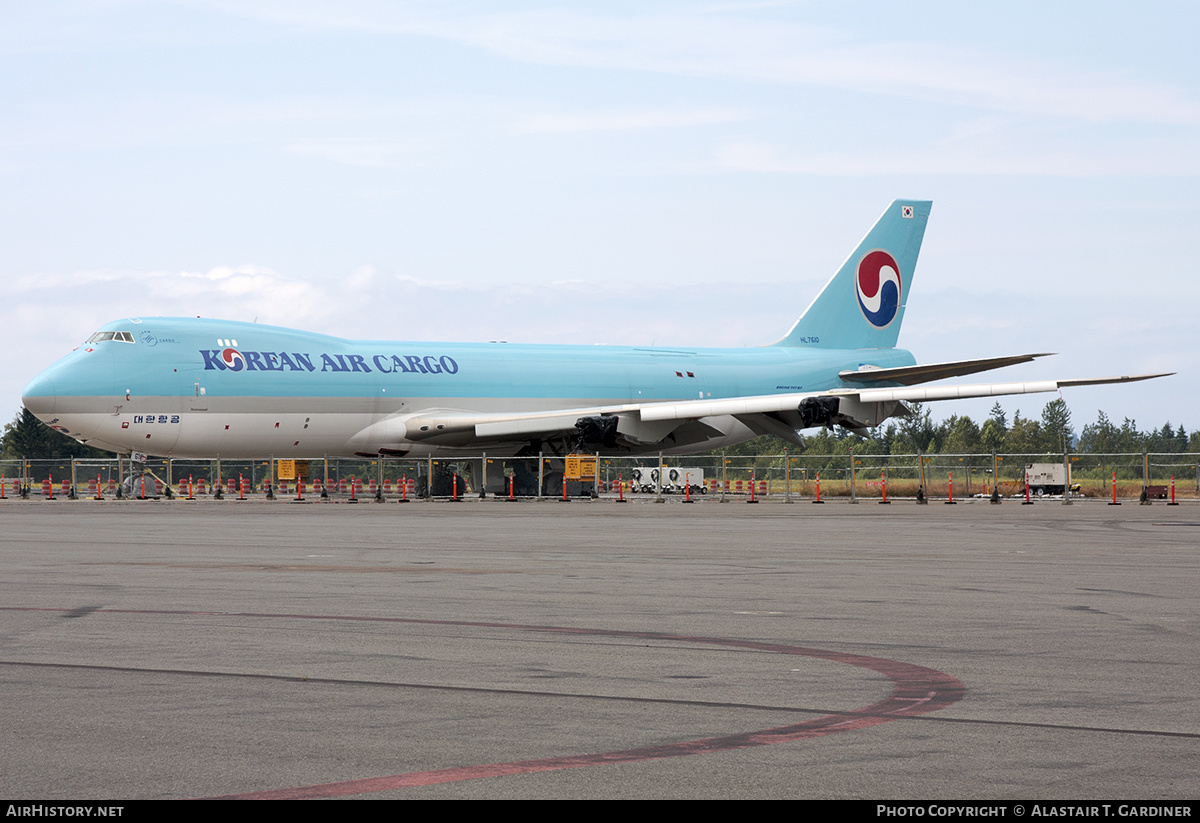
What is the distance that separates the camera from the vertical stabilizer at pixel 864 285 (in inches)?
2090

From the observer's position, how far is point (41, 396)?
37219mm

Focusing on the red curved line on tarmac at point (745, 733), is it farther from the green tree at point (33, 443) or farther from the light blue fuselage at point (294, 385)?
the green tree at point (33, 443)

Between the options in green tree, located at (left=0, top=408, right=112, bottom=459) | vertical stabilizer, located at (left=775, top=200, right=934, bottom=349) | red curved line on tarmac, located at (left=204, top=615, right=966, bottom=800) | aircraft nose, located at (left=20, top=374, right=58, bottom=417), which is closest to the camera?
red curved line on tarmac, located at (left=204, top=615, right=966, bottom=800)

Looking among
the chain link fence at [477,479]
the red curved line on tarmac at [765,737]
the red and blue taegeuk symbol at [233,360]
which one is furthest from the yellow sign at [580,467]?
the red curved line on tarmac at [765,737]

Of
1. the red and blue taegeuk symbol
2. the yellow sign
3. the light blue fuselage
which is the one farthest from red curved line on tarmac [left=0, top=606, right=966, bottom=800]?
the yellow sign

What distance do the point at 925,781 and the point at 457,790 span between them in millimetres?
1812

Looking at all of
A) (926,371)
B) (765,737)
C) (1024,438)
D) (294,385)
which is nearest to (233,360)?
(294,385)

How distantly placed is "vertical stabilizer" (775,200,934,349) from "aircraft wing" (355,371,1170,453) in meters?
9.47

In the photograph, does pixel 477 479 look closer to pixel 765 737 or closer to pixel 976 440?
pixel 765 737

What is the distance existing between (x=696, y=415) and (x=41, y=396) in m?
19.1

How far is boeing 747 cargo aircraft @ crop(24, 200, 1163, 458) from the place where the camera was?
38000 mm

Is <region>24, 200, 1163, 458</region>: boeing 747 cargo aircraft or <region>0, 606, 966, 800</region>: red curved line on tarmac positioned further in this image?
<region>24, 200, 1163, 458</region>: boeing 747 cargo aircraft

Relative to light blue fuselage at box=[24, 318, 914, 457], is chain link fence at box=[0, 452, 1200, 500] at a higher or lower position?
lower

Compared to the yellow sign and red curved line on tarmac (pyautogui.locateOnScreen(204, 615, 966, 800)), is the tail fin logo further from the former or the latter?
red curved line on tarmac (pyautogui.locateOnScreen(204, 615, 966, 800))
